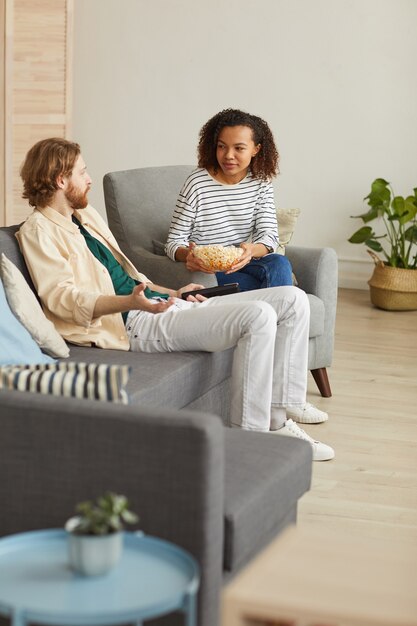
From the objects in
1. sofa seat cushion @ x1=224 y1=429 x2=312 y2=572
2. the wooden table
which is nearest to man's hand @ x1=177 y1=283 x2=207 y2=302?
sofa seat cushion @ x1=224 y1=429 x2=312 y2=572

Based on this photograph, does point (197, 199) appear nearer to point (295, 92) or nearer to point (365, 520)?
point (365, 520)

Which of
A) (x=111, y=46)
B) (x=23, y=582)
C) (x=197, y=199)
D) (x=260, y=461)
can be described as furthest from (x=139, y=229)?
(x=111, y=46)

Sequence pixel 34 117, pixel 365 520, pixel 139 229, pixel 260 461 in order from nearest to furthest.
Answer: pixel 260 461
pixel 365 520
pixel 139 229
pixel 34 117

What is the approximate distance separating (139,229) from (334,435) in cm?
114

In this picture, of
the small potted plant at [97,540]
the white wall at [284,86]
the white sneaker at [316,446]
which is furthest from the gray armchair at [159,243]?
the white wall at [284,86]

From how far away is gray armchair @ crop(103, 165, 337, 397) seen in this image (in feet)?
13.5

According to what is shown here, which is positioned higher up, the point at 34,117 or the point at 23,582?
the point at 34,117

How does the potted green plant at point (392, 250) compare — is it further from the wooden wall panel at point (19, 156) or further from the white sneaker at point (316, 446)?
the white sneaker at point (316, 446)

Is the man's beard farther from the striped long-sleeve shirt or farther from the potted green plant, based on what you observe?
the potted green plant

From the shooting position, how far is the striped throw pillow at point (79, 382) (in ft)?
6.89

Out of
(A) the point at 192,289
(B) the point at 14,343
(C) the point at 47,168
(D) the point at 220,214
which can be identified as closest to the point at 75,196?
(C) the point at 47,168

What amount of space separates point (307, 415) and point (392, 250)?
8.79 feet

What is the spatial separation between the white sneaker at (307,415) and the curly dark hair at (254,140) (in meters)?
0.90

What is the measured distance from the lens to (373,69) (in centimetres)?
658
